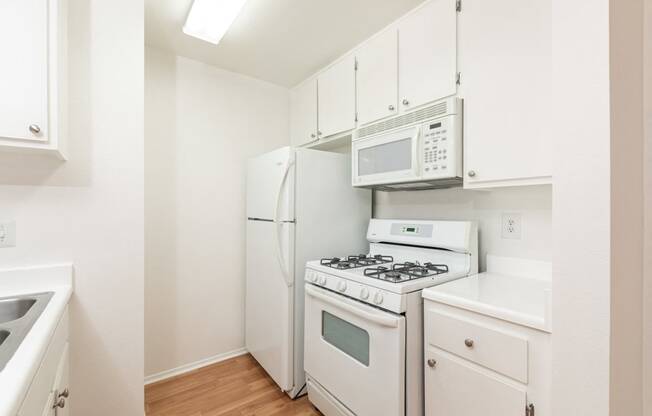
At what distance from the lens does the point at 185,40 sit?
2111 millimetres

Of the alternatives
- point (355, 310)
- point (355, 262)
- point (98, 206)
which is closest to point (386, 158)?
point (355, 262)

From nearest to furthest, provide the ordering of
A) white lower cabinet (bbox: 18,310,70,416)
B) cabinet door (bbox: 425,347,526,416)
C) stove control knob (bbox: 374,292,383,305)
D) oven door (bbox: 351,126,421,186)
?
1. white lower cabinet (bbox: 18,310,70,416)
2. cabinet door (bbox: 425,347,526,416)
3. stove control knob (bbox: 374,292,383,305)
4. oven door (bbox: 351,126,421,186)

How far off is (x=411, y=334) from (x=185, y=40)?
7.80ft

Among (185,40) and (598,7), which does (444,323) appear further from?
(185,40)

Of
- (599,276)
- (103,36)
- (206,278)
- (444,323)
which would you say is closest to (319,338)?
(444,323)

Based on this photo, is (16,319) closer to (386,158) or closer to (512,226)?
(386,158)

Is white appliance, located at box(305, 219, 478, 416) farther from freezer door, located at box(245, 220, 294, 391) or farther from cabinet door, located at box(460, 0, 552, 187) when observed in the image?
cabinet door, located at box(460, 0, 552, 187)

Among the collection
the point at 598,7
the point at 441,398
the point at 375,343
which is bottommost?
the point at 441,398

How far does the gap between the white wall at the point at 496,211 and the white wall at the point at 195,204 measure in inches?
58.7

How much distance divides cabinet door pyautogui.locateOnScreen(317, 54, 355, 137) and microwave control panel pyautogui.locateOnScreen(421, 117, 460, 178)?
66cm

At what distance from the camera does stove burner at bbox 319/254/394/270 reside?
5.88ft

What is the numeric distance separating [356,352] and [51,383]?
47.2 inches

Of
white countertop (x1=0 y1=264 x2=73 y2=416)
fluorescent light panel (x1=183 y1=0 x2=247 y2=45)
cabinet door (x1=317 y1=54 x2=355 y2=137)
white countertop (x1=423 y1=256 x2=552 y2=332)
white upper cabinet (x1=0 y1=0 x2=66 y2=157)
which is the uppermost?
fluorescent light panel (x1=183 y1=0 x2=247 y2=45)

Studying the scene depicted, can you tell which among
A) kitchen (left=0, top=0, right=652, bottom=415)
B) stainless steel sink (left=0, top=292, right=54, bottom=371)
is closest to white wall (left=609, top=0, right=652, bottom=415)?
kitchen (left=0, top=0, right=652, bottom=415)
